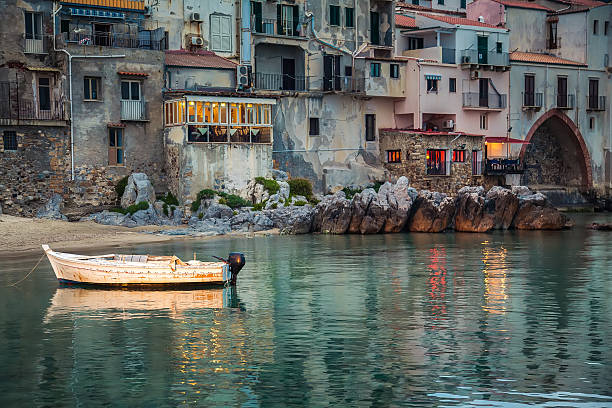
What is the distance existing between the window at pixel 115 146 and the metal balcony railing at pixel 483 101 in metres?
25.6

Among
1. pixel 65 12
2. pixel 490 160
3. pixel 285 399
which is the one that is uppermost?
pixel 65 12

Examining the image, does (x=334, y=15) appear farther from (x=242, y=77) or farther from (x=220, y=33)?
(x=242, y=77)

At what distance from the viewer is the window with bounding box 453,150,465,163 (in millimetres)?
61469

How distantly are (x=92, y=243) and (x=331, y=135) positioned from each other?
21.5 metres

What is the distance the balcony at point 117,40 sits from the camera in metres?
48.7

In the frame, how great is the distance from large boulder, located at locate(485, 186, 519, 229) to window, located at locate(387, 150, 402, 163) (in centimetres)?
957

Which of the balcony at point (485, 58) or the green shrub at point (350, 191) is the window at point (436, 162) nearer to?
the green shrub at point (350, 191)

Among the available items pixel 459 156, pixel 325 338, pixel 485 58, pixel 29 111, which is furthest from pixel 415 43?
pixel 325 338

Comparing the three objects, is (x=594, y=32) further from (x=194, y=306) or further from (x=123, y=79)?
(x=194, y=306)

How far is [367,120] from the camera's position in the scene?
61656 millimetres

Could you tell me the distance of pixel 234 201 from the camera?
5056 cm

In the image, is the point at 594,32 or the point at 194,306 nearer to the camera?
the point at 194,306

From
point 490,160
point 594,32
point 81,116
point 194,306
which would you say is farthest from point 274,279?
point 594,32

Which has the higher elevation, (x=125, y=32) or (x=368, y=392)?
(x=125, y=32)
